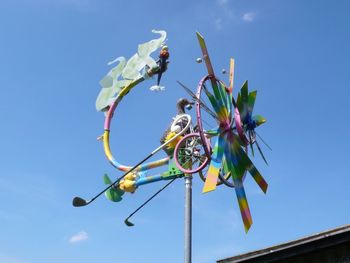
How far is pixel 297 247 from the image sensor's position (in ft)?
31.1

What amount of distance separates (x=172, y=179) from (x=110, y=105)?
310 centimetres

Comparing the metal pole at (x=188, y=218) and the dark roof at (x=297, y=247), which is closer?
the dark roof at (x=297, y=247)

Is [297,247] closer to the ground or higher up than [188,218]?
closer to the ground

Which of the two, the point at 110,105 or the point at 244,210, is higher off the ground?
the point at 110,105

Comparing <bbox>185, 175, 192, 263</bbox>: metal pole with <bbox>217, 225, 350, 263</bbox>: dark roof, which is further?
<bbox>185, 175, 192, 263</bbox>: metal pole

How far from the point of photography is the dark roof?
368 inches

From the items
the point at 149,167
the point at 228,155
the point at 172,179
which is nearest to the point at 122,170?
the point at 149,167

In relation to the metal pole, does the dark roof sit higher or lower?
lower

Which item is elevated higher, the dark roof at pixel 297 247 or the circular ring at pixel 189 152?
the circular ring at pixel 189 152

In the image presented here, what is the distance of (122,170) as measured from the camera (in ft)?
43.8

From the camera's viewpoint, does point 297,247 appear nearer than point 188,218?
Yes

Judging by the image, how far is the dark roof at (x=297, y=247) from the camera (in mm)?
9344

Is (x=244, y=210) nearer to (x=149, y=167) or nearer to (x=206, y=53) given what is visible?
(x=149, y=167)

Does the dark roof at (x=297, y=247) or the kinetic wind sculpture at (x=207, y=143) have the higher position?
the kinetic wind sculpture at (x=207, y=143)
